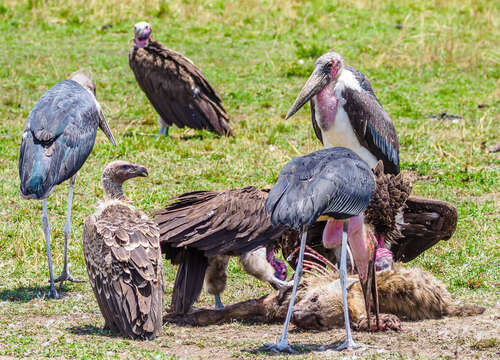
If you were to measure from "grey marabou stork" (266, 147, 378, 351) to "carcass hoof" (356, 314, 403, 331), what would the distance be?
0.12m

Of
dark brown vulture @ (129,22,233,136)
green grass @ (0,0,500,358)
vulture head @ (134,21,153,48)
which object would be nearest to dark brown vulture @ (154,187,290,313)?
green grass @ (0,0,500,358)

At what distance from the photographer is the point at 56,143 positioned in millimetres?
6465

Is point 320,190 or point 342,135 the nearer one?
point 320,190

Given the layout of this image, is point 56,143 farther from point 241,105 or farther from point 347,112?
point 241,105

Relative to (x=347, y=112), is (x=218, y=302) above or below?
below

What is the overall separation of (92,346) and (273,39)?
35.8 feet

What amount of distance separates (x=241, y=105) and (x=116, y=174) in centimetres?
595

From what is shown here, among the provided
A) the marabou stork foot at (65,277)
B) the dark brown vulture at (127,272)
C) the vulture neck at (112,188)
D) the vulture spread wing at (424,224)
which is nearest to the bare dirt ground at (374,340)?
the dark brown vulture at (127,272)

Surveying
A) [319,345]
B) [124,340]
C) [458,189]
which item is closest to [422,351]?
[319,345]

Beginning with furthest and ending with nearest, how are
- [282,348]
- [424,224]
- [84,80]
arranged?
[84,80] → [424,224] → [282,348]

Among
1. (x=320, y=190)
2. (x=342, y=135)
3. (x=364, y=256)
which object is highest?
(x=320, y=190)

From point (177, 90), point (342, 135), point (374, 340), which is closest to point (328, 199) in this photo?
point (374, 340)

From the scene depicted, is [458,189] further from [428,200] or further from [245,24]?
[245,24]

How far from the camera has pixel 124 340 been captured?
512 centimetres
